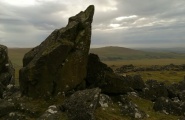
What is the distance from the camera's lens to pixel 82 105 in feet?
68.3

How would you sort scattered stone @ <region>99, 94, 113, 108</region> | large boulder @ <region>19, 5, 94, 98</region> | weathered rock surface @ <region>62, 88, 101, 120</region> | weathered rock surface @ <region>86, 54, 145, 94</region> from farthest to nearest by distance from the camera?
1. weathered rock surface @ <region>86, 54, 145, 94</region>
2. scattered stone @ <region>99, 94, 113, 108</region>
3. large boulder @ <region>19, 5, 94, 98</region>
4. weathered rock surface @ <region>62, 88, 101, 120</region>

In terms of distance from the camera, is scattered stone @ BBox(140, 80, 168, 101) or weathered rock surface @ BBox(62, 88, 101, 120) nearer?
weathered rock surface @ BBox(62, 88, 101, 120)

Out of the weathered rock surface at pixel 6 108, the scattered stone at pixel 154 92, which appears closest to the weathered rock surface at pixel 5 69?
the weathered rock surface at pixel 6 108

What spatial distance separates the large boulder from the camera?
24172 millimetres

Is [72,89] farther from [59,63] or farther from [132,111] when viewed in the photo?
[132,111]

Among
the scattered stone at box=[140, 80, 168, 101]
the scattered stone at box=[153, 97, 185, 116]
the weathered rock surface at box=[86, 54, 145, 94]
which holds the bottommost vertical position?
the scattered stone at box=[153, 97, 185, 116]

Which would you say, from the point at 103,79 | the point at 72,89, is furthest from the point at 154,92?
the point at 72,89

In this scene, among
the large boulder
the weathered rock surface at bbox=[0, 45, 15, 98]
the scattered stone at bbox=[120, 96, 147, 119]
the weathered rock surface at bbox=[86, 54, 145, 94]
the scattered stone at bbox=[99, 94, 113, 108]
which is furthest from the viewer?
the weathered rock surface at bbox=[0, 45, 15, 98]

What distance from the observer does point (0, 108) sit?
2170 cm

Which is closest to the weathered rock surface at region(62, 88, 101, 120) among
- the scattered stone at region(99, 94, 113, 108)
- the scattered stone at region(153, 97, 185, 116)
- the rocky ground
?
the rocky ground

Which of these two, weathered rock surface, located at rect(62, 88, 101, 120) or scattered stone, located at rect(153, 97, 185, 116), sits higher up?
weathered rock surface, located at rect(62, 88, 101, 120)

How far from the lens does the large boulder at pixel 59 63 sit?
2417 centimetres

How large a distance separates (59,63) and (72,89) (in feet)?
9.45

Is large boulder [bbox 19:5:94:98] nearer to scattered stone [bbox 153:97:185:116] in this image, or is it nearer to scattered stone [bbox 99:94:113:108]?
scattered stone [bbox 99:94:113:108]
